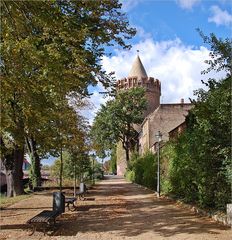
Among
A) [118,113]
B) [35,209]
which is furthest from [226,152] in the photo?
[118,113]

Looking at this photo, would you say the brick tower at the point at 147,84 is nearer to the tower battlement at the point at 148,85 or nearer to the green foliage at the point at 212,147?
the tower battlement at the point at 148,85

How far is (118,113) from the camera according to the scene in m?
74.5

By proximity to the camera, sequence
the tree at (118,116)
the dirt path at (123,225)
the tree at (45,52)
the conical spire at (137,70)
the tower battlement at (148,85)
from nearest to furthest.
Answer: the tree at (45,52) → the dirt path at (123,225) → the tree at (118,116) → the tower battlement at (148,85) → the conical spire at (137,70)

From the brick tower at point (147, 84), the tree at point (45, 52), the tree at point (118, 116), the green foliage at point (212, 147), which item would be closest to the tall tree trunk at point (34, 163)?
the tree at point (45, 52)

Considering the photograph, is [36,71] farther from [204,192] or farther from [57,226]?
[204,192]

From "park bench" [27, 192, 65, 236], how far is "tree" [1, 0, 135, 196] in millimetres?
2909

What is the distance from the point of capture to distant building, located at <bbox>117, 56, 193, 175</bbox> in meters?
64.6

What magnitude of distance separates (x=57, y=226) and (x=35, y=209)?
584cm

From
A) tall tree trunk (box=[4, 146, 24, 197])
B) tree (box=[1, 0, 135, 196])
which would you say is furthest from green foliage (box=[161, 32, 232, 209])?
tall tree trunk (box=[4, 146, 24, 197])

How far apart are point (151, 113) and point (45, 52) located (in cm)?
5835

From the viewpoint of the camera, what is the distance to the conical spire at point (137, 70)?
9165 centimetres

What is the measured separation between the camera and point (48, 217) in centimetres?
1317

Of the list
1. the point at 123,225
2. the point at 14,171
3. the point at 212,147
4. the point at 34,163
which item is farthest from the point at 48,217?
the point at 34,163

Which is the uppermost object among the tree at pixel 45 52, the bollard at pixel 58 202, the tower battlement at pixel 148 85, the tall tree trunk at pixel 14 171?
the tower battlement at pixel 148 85
